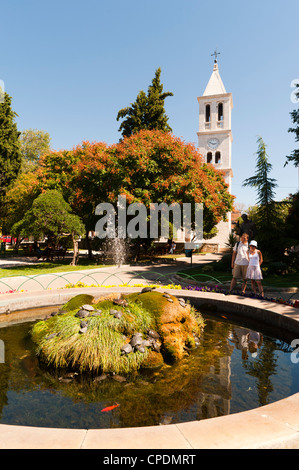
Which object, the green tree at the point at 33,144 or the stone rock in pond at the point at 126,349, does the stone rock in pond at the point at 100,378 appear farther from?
the green tree at the point at 33,144

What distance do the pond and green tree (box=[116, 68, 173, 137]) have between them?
31.6 metres

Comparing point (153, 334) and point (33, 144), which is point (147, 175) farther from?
point (33, 144)

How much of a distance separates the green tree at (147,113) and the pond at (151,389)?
31.6 m

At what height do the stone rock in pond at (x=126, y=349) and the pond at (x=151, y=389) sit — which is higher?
the stone rock in pond at (x=126, y=349)

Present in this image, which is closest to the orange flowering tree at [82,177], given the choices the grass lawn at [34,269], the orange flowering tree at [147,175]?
the orange flowering tree at [147,175]

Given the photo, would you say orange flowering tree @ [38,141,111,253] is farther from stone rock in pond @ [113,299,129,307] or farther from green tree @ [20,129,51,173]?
green tree @ [20,129,51,173]

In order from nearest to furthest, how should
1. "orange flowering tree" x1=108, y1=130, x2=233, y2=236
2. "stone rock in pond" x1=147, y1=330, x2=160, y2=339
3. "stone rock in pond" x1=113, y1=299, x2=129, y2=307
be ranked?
1. "stone rock in pond" x1=147, y1=330, x2=160, y2=339
2. "stone rock in pond" x1=113, y1=299, x2=129, y2=307
3. "orange flowering tree" x1=108, y1=130, x2=233, y2=236

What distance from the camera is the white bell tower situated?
44500 millimetres

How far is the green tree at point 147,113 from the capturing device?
111 feet

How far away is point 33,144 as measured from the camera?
5069cm

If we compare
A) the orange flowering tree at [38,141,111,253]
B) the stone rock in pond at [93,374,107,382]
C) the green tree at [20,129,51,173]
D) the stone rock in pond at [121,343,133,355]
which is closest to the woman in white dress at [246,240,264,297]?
the stone rock in pond at [121,343,133,355]

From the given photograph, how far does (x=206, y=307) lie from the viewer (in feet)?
26.4

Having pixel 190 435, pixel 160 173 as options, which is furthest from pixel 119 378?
pixel 160 173
